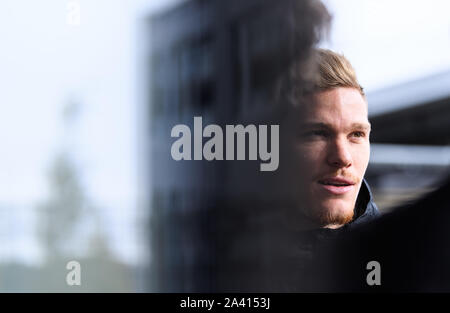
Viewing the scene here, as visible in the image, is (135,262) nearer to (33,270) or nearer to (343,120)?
(33,270)

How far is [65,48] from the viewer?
1681 mm

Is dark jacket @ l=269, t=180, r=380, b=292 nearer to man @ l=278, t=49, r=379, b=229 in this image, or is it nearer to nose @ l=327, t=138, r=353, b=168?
man @ l=278, t=49, r=379, b=229

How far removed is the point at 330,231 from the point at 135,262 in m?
0.78

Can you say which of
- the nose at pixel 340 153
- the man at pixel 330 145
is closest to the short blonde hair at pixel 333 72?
the man at pixel 330 145

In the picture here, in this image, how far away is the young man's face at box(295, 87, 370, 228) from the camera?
1.68m

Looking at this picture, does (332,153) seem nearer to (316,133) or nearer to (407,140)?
(316,133)

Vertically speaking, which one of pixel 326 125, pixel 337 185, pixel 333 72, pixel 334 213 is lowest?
pixel 334 213

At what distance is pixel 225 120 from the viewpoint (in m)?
1.69

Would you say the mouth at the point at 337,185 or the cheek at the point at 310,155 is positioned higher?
the cheek at the point at 310,155

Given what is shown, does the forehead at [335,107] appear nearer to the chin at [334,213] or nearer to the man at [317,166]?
the man at [317,166]

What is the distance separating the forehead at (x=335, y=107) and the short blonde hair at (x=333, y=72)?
0.02 m

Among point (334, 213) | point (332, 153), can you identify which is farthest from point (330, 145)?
point (334, 213)

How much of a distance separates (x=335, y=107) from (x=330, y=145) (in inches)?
6.2

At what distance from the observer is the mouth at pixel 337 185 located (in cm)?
170
